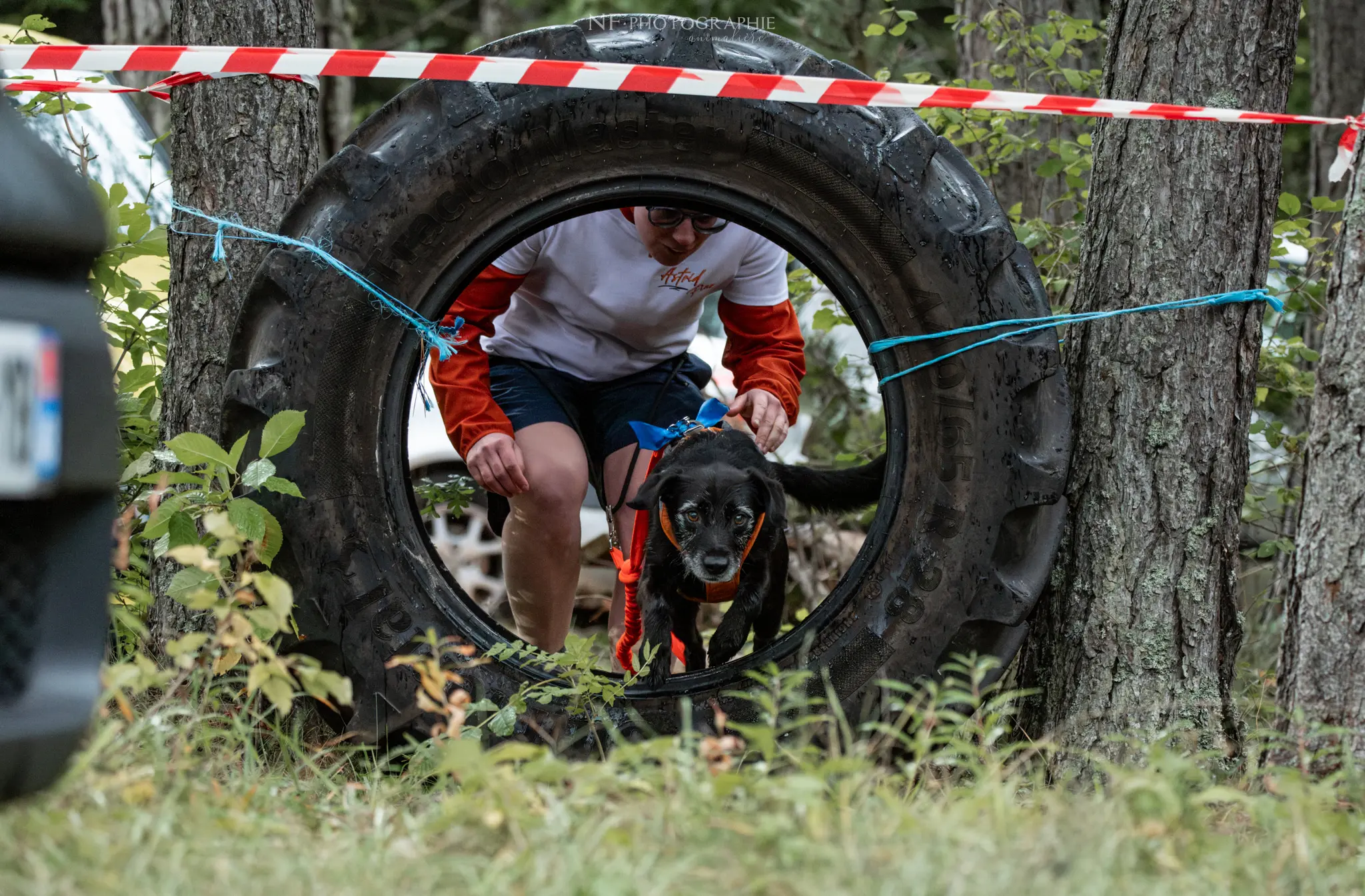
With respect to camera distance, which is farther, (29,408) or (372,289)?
(372,289)

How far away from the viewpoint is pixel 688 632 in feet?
12.3

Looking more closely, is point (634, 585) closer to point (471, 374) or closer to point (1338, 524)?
point (471, 374)

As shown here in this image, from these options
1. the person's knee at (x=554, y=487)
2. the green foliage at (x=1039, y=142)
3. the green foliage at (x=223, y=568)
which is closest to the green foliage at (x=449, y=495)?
the person's knee at (x=554, y=487)

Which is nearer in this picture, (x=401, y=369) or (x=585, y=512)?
(x=401, y=369)

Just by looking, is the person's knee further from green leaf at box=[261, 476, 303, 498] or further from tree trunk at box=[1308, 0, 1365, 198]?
tree trunk at box=[1308, 0, 1365, 198]

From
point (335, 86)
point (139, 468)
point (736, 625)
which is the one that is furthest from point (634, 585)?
point (335, 86)

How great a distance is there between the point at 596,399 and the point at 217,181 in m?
1.37

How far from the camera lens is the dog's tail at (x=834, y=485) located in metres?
3.68

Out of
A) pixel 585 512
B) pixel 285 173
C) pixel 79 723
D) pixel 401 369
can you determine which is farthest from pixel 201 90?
pixel 585 512

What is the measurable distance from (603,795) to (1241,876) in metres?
1.04

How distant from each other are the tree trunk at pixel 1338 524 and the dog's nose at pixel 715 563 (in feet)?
4.73

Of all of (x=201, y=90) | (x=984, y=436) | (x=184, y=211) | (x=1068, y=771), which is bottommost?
(x=1068, y=771)

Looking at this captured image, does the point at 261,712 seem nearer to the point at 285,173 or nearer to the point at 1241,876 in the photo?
the point at 285,173

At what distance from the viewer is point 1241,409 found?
9.53 ft
